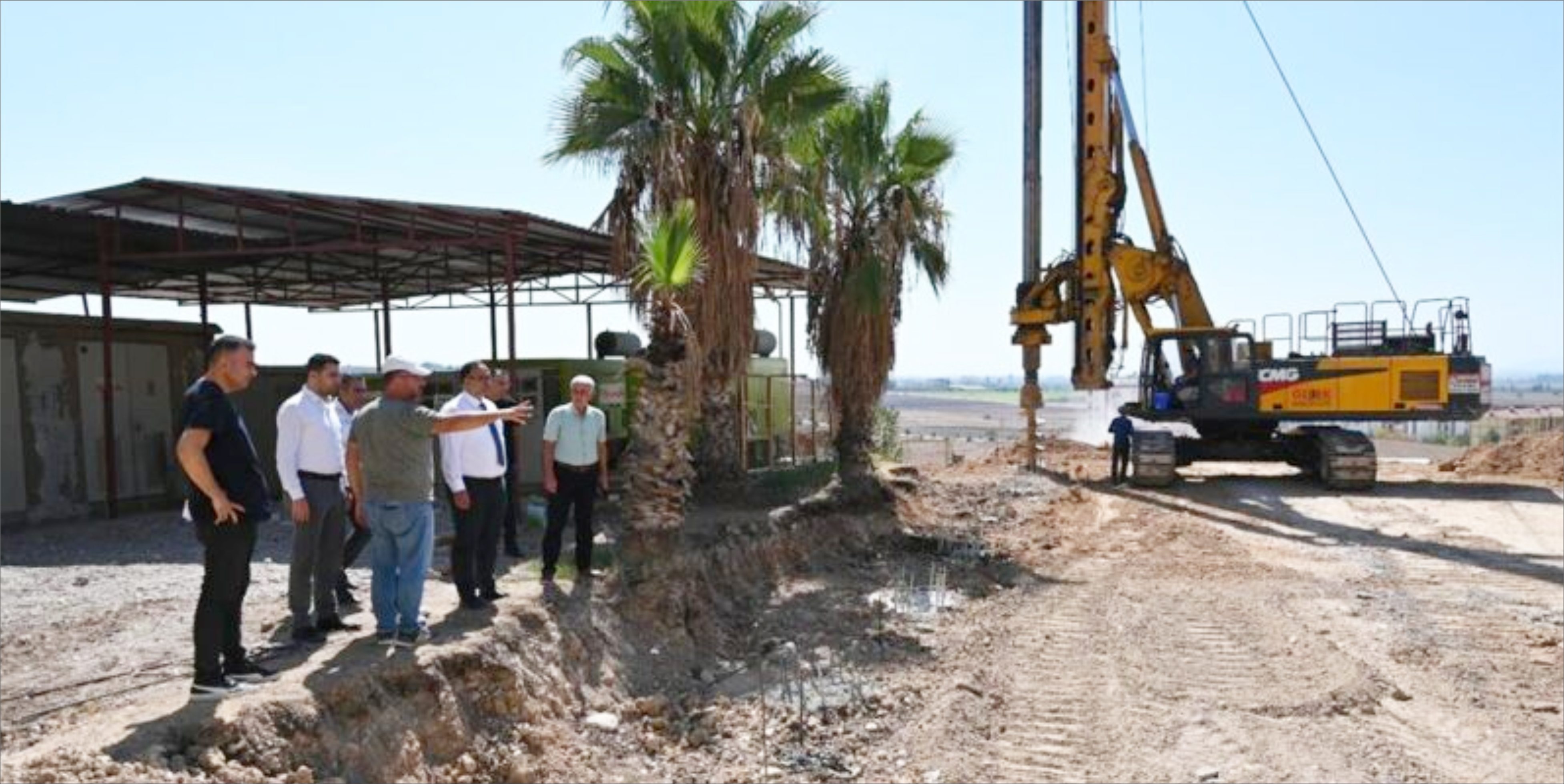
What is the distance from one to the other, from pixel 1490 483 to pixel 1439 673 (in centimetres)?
1482

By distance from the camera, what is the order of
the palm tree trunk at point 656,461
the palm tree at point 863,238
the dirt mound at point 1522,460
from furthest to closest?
1. the dirt mound at point 1522,460
2. the palm tree at point 863,238
3. the palm tree trunk at point 656,461

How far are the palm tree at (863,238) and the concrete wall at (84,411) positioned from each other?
29.5 ft

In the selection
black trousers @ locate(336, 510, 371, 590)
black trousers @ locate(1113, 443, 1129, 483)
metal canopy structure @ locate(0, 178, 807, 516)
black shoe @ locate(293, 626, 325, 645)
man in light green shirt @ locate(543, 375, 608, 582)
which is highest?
metal canopy structure @ locate(0, 178, 807, 516)

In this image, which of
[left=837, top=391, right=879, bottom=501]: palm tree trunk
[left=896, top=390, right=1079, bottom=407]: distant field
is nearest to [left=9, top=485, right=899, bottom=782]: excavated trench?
[left=837, top=391, right=879, bottom=501]: palm tree trunk

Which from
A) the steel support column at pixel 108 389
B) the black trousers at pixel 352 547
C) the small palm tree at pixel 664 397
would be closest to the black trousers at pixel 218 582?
the black trousers at pixel 352 547

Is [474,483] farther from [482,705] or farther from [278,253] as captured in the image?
[278,253]

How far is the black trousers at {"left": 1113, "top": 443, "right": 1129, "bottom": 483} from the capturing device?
2092cm

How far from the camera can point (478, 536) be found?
7.74 m

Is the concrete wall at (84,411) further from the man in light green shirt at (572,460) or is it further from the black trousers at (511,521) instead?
the man in light green shirt at (572,460)

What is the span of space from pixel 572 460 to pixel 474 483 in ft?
3.86

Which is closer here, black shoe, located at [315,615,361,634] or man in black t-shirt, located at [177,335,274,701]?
man in black t-shirt, located at [177,335,274,701]

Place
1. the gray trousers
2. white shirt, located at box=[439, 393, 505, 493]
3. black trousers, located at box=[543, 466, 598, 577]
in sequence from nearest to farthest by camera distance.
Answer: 1. the gray trousers
2. white shirt, located at box=[439, 393, 505, 493]
3. black trousers, located at box=[543, 466, 598, 577]

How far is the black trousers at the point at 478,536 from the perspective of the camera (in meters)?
7.51

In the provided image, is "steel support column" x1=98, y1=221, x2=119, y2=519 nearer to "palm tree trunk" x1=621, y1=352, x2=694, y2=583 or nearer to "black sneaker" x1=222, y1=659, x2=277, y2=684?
"palm tree trunk" x1=621, y1=352, x2=694, y2=583
